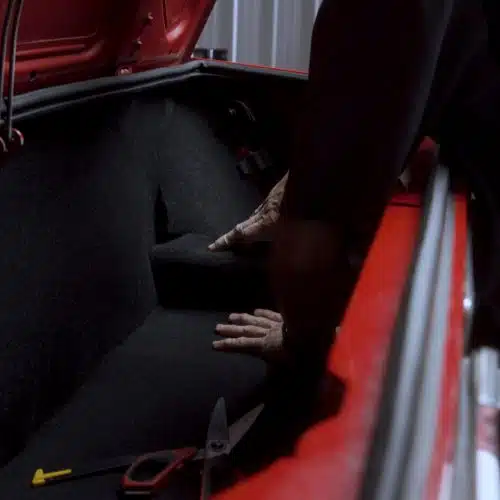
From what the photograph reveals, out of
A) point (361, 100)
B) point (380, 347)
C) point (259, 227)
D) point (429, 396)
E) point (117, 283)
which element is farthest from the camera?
point (259, 227)

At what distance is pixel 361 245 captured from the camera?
0.69m

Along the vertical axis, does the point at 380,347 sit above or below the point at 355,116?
below

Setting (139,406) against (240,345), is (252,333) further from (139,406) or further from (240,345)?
(139,406)

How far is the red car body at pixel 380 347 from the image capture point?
1.58 feet

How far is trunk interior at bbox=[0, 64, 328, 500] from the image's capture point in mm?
1064

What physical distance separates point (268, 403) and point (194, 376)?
45 centimetres

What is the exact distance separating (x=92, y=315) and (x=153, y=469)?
44 cm

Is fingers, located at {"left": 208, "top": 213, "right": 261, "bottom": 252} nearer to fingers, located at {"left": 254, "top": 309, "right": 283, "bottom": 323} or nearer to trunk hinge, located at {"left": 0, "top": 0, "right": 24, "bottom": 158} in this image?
fingers, located at {"left": 254, "top": 309, "right": 283, "bottom": 323}

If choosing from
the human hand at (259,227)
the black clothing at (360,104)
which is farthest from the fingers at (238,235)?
the black clothing at (360,104)

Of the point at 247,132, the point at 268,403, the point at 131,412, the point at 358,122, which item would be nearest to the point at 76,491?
the point at 131,412

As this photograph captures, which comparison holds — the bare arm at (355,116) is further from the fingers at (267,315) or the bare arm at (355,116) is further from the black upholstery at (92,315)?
the fingers at (267,315)

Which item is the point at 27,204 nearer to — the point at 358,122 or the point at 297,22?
the point at 358,122

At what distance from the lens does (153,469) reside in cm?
93

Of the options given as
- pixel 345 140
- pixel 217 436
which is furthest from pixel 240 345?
pixel 345 140
